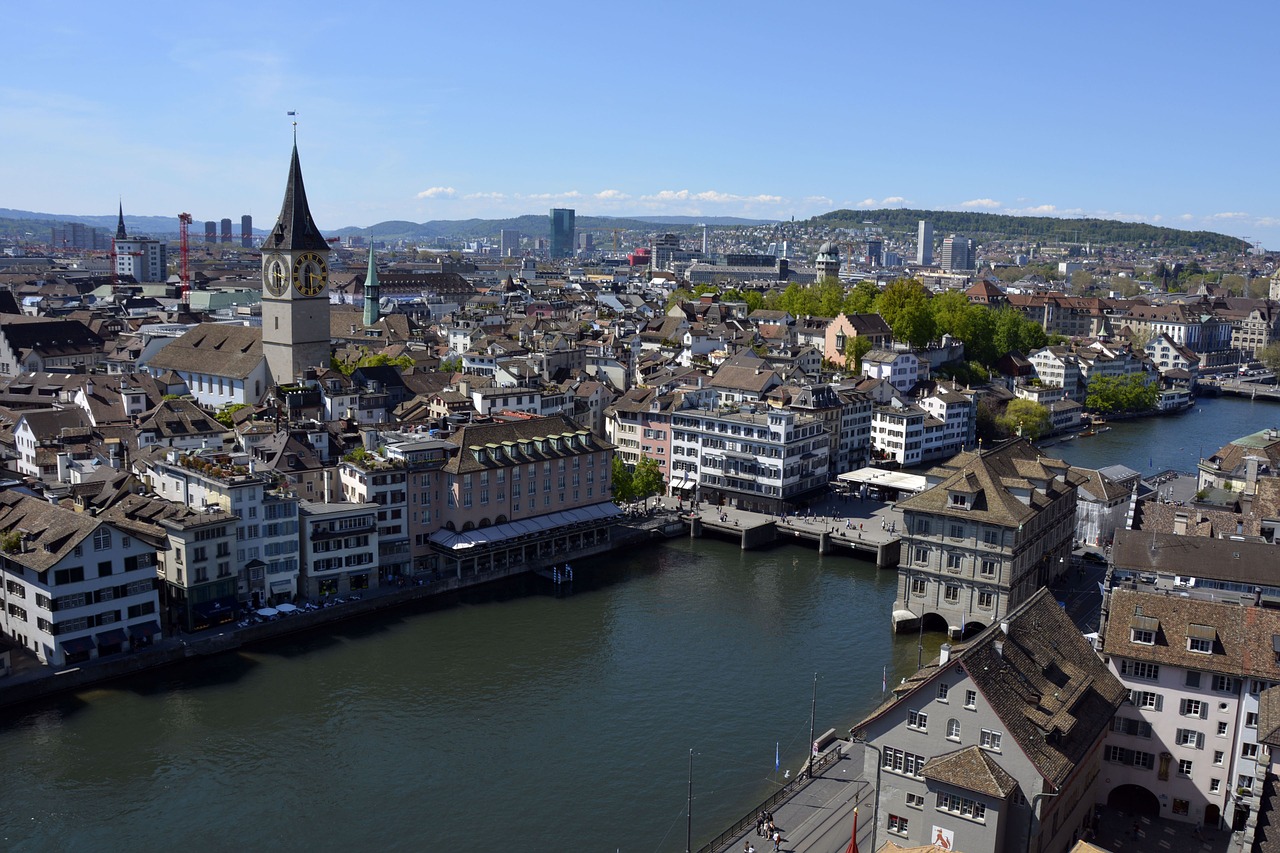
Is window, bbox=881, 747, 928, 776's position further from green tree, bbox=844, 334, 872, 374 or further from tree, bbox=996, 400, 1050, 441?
green tree, bbox=844, 334, 872, 374

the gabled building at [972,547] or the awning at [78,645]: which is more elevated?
the gabled building at [972,547]

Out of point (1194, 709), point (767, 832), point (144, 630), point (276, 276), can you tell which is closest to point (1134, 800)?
point (1194, 709)

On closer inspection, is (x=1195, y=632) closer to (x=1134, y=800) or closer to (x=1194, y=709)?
(x=1194, y=709)

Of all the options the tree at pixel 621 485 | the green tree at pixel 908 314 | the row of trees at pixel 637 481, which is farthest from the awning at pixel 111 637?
the green tree at pixel 908 314

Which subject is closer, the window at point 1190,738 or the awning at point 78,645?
the window at point 1190,738

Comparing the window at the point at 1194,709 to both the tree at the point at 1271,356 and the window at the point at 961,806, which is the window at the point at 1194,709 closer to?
the window at the point at 961,806

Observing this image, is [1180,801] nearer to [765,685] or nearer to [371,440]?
[765,685]
